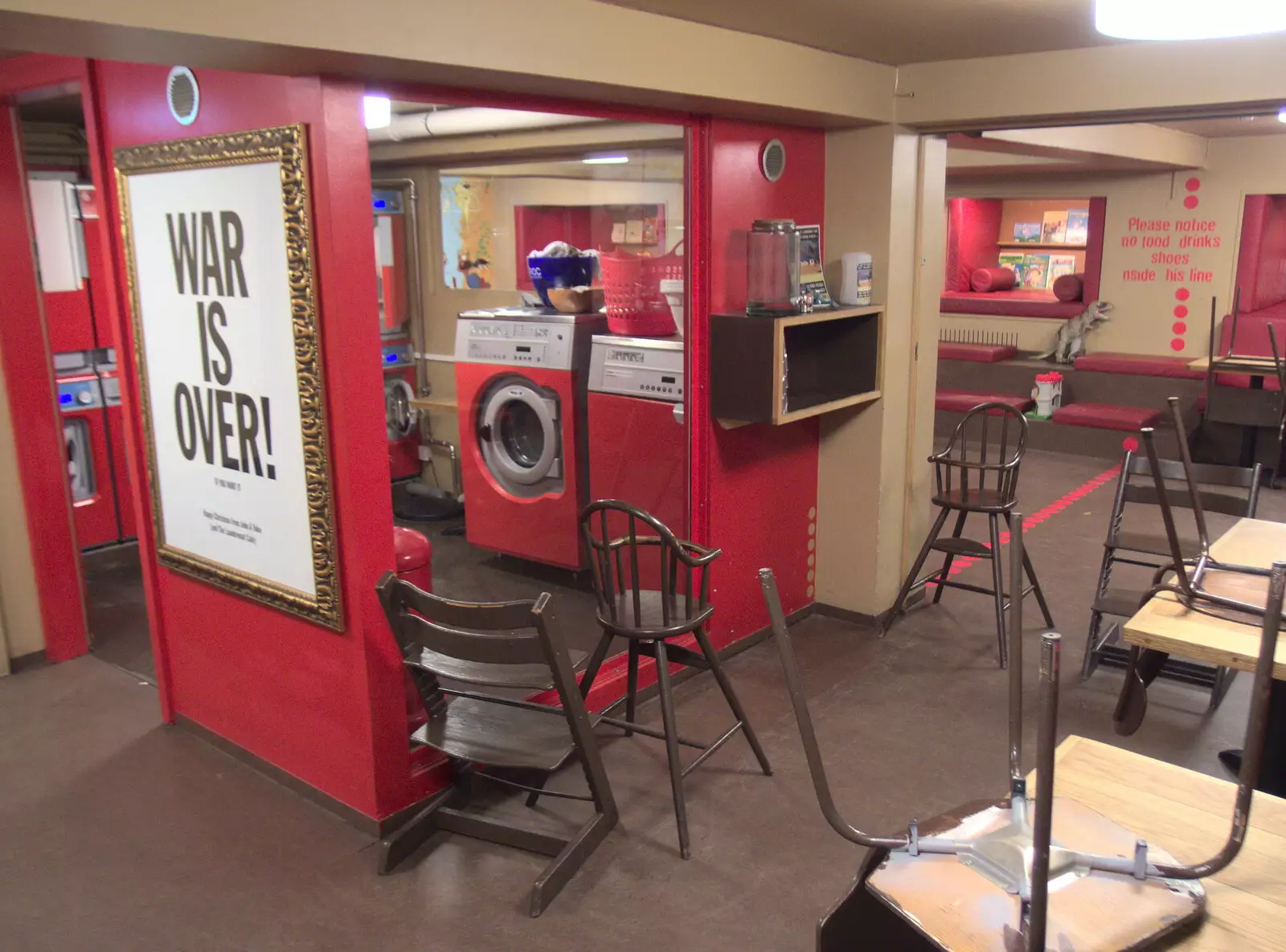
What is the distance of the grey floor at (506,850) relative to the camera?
2424 millimetres

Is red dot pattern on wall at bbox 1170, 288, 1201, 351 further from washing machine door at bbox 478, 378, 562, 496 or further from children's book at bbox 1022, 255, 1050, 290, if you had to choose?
washing machine door at bbox 478, 378, 562, 496

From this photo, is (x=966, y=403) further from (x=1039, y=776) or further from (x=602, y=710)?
(x=1039, y=776)

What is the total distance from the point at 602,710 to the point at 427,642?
0.97 m

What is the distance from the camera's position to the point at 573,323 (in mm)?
4242

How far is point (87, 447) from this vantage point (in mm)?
4863

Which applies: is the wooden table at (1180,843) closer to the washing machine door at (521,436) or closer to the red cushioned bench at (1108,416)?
the washing machine door at (521,436)

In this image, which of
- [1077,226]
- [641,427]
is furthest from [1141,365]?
[641,427]

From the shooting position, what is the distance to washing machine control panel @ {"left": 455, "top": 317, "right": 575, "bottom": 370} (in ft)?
14.1

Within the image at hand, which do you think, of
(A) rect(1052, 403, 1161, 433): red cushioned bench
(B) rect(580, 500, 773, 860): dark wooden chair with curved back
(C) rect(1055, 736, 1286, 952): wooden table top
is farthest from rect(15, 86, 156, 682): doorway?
(A) rect(1052, 403, 1161, 433): red cushioned bench

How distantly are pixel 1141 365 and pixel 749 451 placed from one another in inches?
190

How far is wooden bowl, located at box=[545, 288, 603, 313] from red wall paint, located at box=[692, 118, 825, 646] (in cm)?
99

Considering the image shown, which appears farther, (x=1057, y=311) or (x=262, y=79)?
(x=1057, y=311)

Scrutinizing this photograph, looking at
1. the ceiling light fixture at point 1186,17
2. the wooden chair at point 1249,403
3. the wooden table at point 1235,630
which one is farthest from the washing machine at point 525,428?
the wooden chair at point 1249,403

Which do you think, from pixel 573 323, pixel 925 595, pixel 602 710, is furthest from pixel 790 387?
pixel 602 710
